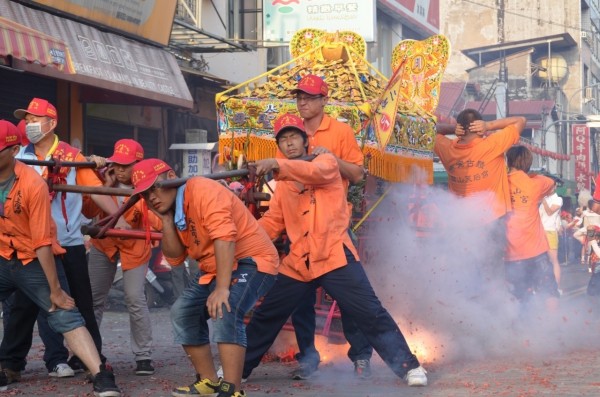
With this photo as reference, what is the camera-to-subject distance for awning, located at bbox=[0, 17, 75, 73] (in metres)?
10.4

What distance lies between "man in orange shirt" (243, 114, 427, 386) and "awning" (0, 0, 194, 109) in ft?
20.5

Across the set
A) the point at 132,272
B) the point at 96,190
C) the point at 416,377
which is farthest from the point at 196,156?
the point at 96,190

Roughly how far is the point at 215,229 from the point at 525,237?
4670mm

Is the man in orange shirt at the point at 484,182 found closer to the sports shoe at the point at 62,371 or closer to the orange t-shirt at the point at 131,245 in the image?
the orange t-shirt at the point at 131,245

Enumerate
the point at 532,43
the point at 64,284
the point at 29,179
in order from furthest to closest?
1. the point at 532,43
2. the point at 64,284
3. the point at 29,179

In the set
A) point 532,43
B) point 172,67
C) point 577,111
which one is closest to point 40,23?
point 172,67

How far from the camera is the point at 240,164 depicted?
6594mm

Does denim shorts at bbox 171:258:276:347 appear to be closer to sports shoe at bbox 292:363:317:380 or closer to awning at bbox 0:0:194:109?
sports shoe at bbox 292:363:317:380

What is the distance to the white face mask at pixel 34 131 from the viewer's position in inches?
280

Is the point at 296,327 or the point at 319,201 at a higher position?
the point at 319,201

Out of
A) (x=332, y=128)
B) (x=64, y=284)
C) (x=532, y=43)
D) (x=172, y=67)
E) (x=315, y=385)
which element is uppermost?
(x=532, y=43)

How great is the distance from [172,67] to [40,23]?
11.4 ft

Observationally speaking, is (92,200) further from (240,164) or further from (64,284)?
(240,164)

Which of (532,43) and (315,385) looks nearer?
(315,385)
